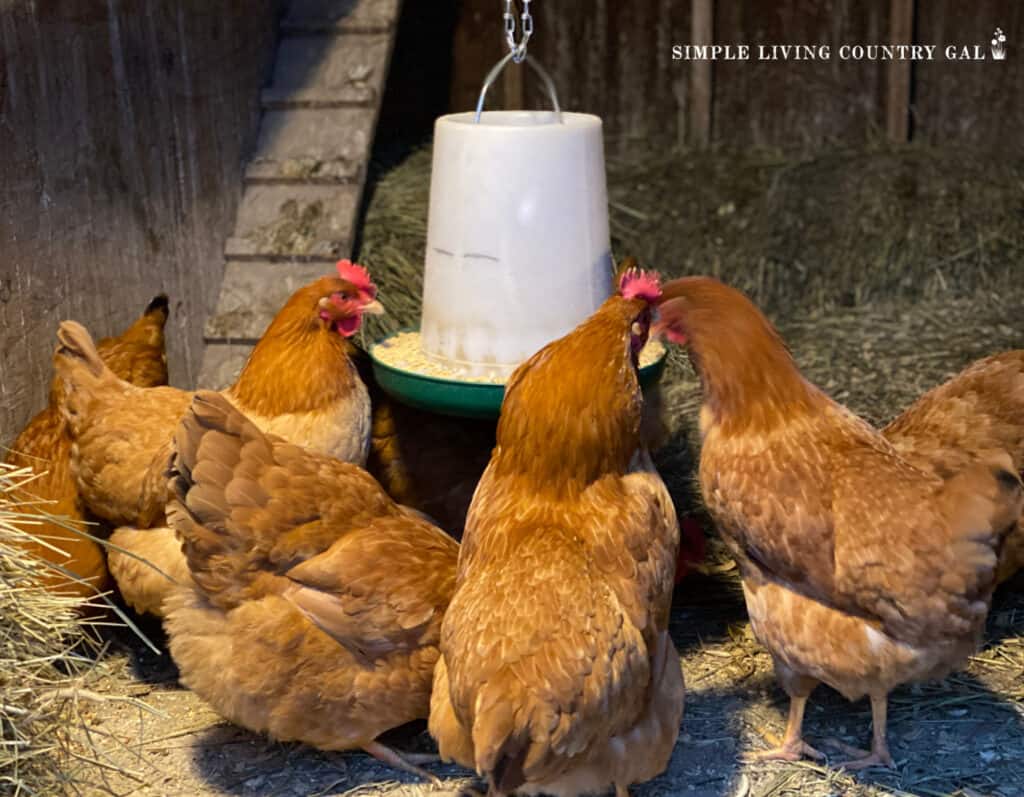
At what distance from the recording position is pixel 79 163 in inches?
154

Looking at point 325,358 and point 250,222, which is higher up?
point 250,222

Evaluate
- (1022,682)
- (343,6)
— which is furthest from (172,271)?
(1022,682)

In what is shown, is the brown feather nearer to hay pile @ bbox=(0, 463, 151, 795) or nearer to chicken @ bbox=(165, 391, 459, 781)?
chicken @ bbox=(165, 391, 459, 781)

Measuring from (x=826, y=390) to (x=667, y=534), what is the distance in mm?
2141

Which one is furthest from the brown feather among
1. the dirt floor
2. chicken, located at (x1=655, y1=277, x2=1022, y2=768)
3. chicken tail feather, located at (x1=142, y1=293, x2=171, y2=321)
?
chicken tail feather, located at (x1=142, y1=293, x2=171, y2=321)

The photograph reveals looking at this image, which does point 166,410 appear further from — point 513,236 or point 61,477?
point 513,236

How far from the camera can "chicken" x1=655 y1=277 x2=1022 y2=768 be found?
2.86 meters

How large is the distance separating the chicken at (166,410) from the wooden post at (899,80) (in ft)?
10.5

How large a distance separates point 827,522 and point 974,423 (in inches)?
29.6

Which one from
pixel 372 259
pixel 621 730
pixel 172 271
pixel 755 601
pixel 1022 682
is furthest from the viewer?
pixel 372 259

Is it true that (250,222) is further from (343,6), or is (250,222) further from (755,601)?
(755,601)

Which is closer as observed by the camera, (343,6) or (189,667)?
(189,667)

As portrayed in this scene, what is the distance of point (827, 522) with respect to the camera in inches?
118

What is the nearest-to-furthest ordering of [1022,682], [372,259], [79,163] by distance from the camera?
[1022,682] → [79,163] → [372,259]
